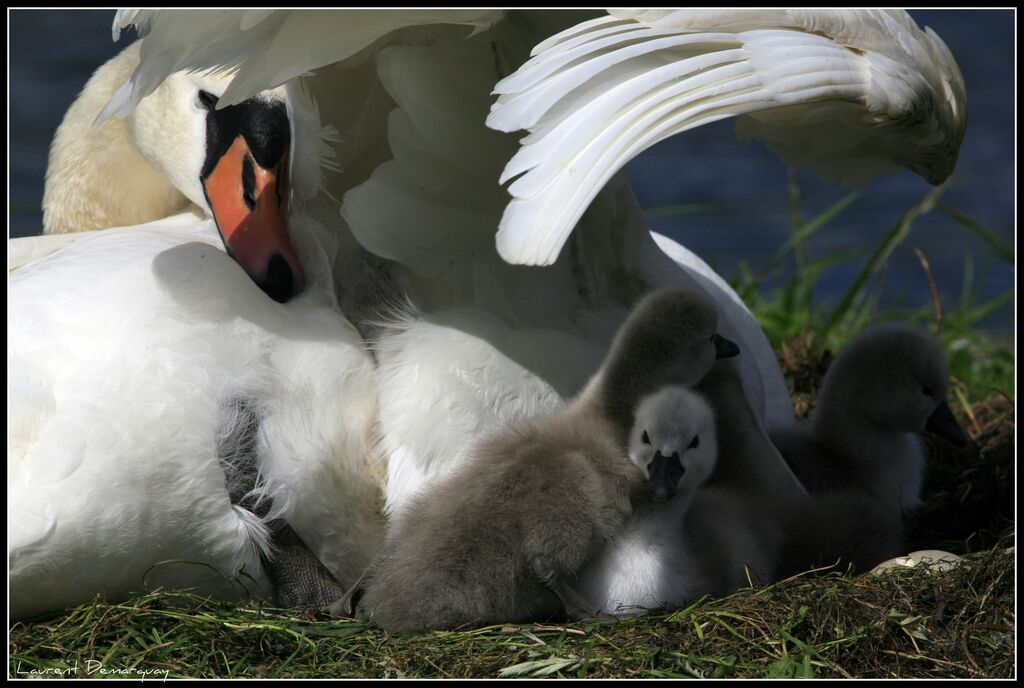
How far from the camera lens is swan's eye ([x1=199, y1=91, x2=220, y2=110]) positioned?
317 cm

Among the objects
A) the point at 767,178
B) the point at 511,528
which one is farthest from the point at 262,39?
the point at 767,178

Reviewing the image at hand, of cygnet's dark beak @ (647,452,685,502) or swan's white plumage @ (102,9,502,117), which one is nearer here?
swan's white plumage @ (102,9,502,117)

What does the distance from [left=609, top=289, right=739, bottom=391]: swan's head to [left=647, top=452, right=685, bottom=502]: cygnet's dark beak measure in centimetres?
27

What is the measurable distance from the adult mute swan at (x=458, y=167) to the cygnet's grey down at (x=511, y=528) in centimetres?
11

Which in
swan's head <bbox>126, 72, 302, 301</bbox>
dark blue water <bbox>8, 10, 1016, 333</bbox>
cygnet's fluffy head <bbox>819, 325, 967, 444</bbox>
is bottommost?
dark blue water <bbox>8, 10, 1016, 333</bbox>

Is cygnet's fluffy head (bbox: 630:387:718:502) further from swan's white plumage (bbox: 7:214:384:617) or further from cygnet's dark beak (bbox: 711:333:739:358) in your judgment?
swan's white plumage (bbox: 7:214:384:617)

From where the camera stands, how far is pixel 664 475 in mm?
2736

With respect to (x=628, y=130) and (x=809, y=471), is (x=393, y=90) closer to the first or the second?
(x=628, y=130)

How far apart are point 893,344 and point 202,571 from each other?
6.45 ft

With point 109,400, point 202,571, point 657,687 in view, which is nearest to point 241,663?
point 202,571

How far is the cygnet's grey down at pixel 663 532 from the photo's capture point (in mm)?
2771

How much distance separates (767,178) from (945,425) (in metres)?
7.10

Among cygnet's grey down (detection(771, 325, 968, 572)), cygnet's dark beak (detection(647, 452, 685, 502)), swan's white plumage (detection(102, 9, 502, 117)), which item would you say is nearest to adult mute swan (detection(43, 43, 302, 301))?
swan's white plumage (detection(102, 9, 502, 117))

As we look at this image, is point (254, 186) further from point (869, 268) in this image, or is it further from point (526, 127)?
point (869, 268)
